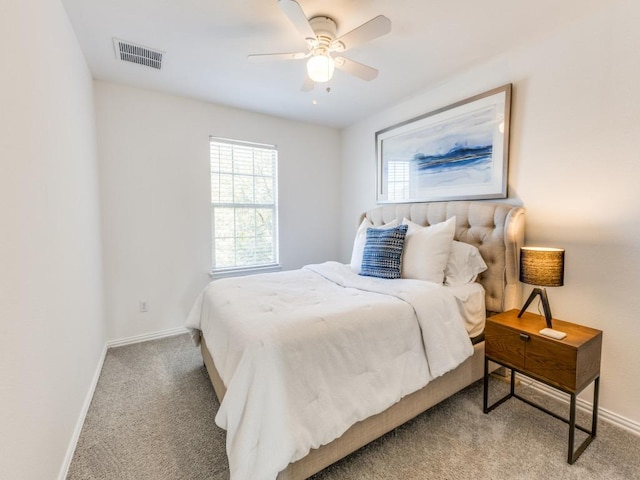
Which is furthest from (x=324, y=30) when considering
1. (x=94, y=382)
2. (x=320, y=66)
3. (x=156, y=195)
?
(x=94, y=382)

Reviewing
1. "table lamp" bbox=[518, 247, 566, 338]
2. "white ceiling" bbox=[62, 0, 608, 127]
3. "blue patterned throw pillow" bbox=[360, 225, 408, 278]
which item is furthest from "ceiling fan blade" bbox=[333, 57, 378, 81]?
"table lamp" bbox=[518, 247, 566, 338]

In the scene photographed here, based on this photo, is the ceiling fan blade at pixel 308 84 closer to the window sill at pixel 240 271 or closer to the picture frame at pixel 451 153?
the picture frame at pixel 451 153

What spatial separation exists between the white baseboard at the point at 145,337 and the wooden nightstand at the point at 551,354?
8.79ft

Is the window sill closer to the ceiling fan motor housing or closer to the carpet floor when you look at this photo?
the carpet floor

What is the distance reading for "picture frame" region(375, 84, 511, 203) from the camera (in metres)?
2.38

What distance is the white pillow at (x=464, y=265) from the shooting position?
229 centimetres

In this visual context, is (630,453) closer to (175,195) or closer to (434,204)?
(434,204)

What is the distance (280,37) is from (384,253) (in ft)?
5.91

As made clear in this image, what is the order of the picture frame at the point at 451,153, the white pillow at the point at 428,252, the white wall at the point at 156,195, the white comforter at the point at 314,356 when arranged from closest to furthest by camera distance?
1. the white comforter at the point at 314,356
2. the white pillow at the point at 428,252
3. the picture frame at the point at 451,153
4. the white wall at the point at 156,195

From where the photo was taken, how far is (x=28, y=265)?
3.82 feet

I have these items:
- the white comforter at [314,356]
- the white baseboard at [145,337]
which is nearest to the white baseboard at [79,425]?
the white baseboard at [145,337]

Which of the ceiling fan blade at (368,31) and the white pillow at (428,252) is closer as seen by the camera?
the ceiling fan blade at (368,31)

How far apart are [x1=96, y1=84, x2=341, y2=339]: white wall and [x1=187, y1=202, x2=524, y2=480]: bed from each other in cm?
103

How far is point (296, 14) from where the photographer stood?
60.5 inches
